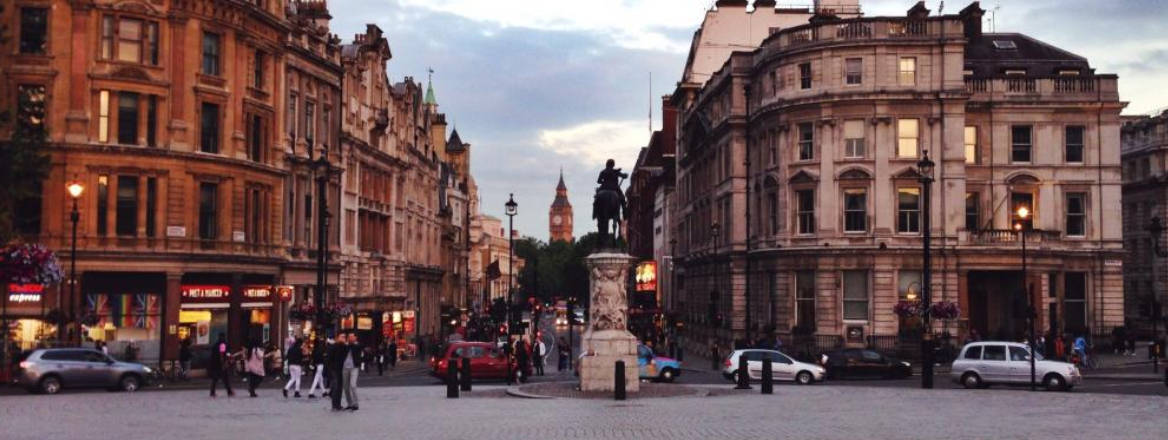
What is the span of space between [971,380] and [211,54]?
101ft

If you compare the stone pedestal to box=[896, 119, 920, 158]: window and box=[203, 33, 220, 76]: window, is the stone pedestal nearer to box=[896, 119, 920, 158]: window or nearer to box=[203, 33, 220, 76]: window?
box=[203, 33, 220, 76]: window

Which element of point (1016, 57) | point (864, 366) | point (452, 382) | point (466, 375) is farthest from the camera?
point (1016, 57)

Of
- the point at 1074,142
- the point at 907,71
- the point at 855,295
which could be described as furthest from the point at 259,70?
the point at 1074,142

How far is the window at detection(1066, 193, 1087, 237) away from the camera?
62219 millimetres

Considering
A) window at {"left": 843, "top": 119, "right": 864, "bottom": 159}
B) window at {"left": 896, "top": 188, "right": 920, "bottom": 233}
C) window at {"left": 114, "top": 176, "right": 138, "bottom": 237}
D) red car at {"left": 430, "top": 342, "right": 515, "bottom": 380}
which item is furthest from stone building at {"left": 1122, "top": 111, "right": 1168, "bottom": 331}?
window at {"left": 114, "top": 176, "right": 138, "bottom": 237}

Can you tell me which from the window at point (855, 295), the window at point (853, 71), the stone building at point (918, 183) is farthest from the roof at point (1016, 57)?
the window at point (855, 295)

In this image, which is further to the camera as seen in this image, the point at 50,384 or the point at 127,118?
the point at 127,118

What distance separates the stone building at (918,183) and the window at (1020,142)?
5 centimetres

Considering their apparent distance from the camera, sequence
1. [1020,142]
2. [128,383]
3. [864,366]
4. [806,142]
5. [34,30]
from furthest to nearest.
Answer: [1020,142] < [806,142] < [864,366] < [34,30] < [128,383]

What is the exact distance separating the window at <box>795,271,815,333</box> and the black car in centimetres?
1342

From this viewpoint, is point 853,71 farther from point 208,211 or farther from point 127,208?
point 127,208

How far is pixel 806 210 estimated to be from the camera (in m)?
61.8

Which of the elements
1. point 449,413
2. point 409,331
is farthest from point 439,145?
point 449,413

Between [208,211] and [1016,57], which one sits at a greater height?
[1016,57]
